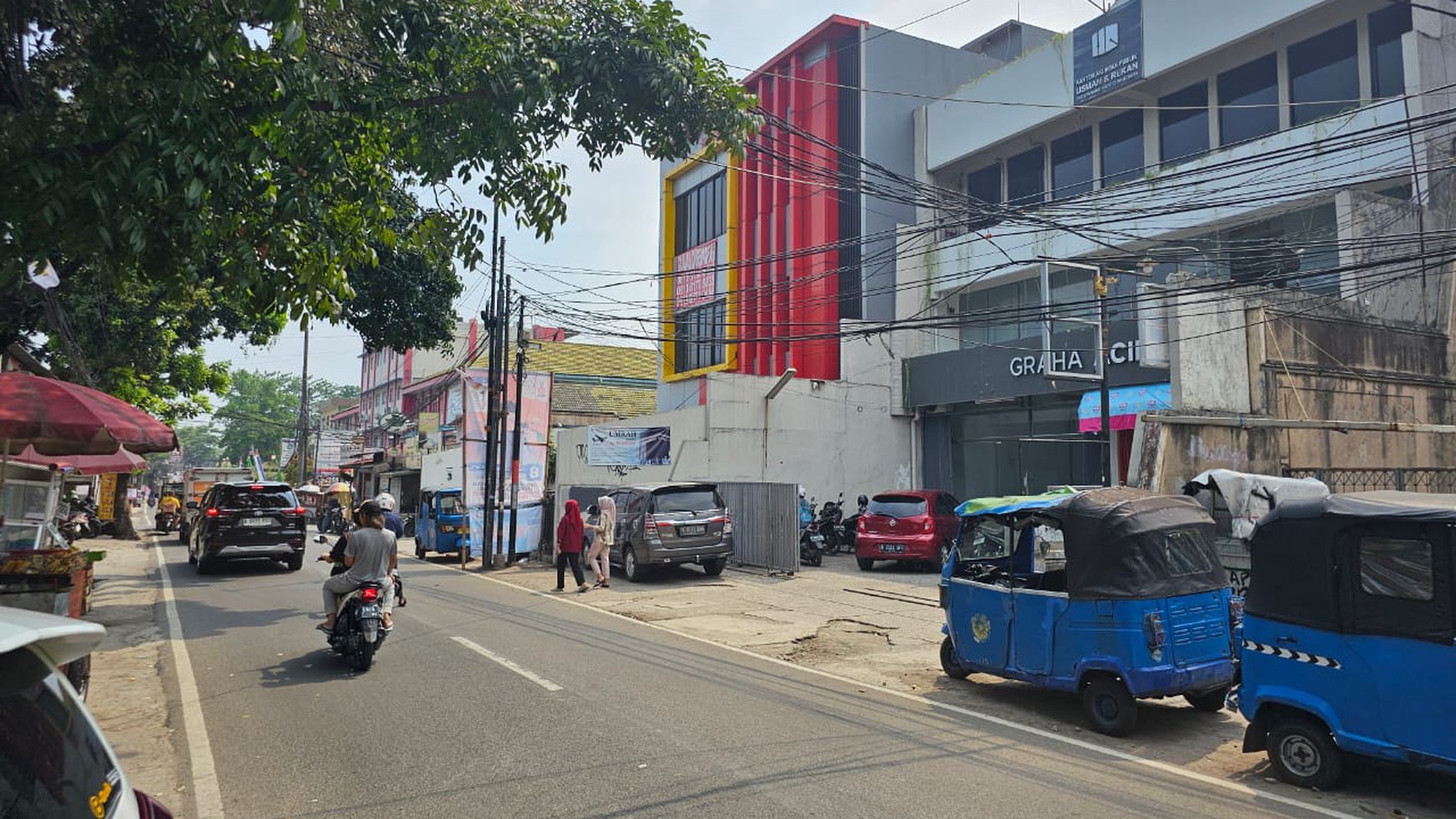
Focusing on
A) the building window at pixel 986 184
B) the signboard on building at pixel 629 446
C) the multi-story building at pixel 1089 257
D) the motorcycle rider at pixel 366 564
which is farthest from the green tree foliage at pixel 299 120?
the building window at pixel 986 184

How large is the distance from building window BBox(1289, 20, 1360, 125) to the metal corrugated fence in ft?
45.8

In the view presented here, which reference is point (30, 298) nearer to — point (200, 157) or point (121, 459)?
point (121, 459)

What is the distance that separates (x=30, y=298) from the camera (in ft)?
38.6

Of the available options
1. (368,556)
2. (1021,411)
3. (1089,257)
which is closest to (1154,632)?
(368,556)

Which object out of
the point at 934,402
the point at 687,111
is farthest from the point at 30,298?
the point at 934,402

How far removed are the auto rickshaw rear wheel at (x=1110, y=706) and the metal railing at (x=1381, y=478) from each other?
341 inches

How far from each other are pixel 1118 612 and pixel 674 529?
1080 cm

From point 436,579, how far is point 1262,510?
1444 cm

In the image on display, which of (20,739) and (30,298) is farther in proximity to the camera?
(30,298)

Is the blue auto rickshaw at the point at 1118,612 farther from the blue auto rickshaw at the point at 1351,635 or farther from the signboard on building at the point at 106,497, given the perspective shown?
the signboard on building at the point at 106,497

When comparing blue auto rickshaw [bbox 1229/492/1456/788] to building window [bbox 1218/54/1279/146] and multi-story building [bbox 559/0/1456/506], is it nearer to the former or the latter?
multi-story building [bbox 559/0/1456/506]

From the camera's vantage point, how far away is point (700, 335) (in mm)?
35812

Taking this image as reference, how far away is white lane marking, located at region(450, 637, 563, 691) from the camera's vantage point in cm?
809

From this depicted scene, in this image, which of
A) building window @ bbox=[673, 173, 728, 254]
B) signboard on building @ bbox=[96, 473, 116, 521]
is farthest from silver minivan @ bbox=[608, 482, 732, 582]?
signboard on building @ bbox=[96, 473, 116, 521]
